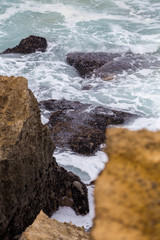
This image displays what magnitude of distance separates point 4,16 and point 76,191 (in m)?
15.9

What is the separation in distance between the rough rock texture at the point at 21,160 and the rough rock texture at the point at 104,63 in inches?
293

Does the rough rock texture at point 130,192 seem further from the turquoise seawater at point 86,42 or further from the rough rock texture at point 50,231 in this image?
the turquoise seawater at point 86,42

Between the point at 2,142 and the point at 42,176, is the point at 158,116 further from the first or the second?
the point at 2,142

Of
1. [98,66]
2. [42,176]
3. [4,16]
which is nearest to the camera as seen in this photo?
[42,176]

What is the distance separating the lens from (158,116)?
865 centimetres

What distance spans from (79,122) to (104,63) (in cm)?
456

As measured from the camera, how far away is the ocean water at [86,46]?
9188 mm

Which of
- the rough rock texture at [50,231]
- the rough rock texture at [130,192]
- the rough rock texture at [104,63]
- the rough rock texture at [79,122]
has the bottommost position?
the rough rock texture at [79,122]

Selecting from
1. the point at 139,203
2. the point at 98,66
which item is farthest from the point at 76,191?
the point at 98,66

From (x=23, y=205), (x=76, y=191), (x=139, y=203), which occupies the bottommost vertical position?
(x=76, y=191)

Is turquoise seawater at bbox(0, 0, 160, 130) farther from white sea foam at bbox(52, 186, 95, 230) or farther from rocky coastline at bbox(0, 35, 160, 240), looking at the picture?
white sea foam at bbox(52, 186, 95, 230)

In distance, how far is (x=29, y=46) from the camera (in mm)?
13289

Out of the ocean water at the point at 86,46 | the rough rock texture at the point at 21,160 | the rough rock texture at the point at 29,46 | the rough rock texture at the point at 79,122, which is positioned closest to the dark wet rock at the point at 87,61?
the ocean water at the point at 86,46

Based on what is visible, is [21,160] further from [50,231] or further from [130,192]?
[130,192]
